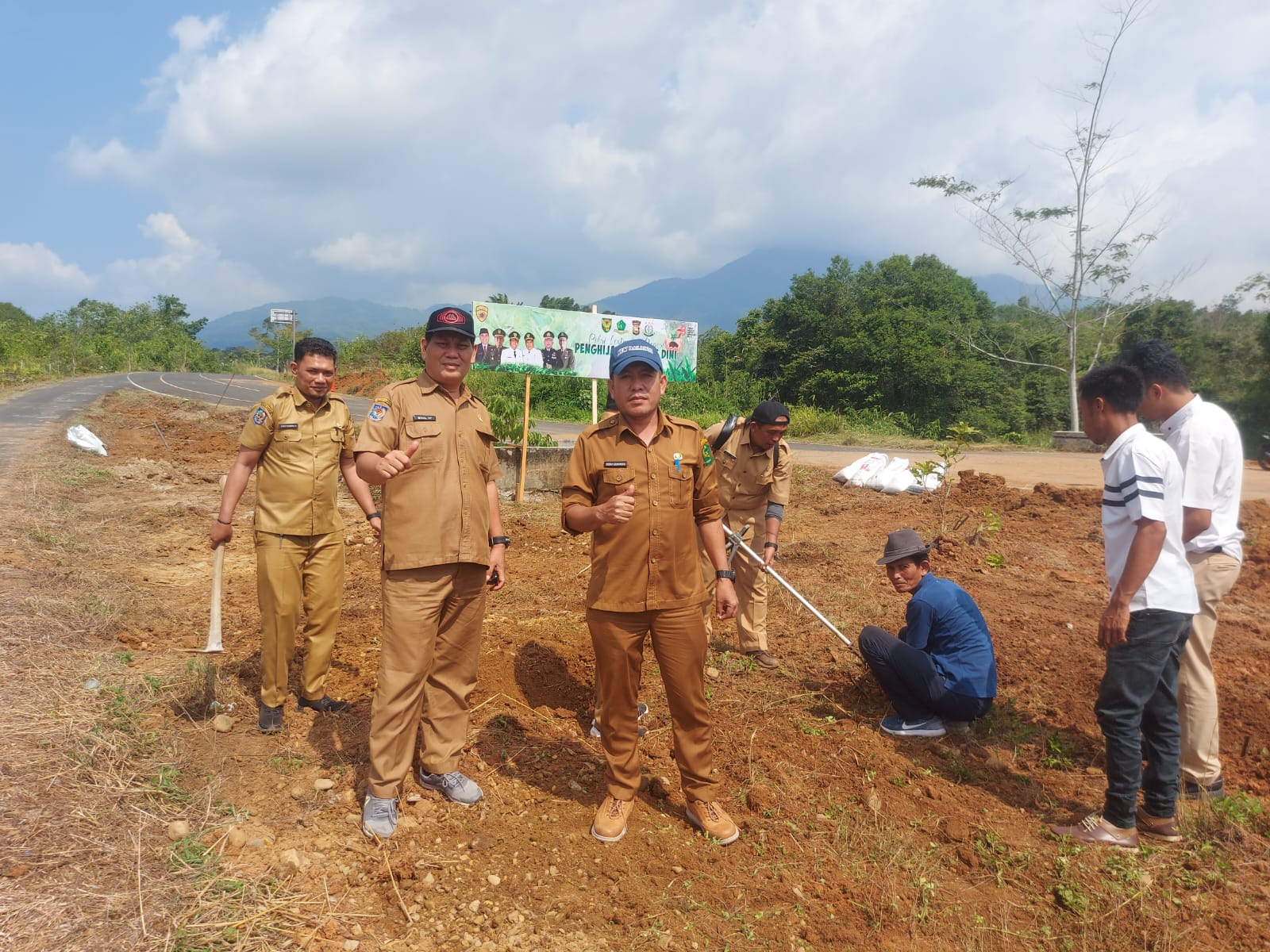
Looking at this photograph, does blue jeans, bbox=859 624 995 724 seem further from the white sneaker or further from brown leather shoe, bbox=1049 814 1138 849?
the white sneaker

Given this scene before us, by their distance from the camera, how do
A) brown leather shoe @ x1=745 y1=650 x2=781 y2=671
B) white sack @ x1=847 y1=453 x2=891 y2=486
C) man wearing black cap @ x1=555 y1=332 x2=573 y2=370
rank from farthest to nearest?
white sack @ x1=847 y1=453 x2=891 y2=486, man wearing black cap @ x1=555 y1=332 x2=573 y2=370, brown leather shoe @ x1=745 y1=650 x2=781 y2=671

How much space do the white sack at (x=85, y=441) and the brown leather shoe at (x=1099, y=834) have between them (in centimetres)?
1324

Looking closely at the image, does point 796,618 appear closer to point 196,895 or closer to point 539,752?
point 539,752

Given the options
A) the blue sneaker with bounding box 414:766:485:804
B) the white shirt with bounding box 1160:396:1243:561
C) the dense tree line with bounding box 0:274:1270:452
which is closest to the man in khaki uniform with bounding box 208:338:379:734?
the blue sneaker with bounding box 414:766:485:804

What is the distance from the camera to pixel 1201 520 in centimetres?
310

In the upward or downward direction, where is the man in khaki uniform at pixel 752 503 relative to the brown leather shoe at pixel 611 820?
upward

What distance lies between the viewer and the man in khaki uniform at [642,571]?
2.80m

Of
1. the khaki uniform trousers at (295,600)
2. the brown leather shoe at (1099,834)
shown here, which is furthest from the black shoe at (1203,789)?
the khaki uniform trousers at (295,600)

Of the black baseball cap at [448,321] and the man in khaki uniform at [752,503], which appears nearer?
the black baseball cap at [448,321]

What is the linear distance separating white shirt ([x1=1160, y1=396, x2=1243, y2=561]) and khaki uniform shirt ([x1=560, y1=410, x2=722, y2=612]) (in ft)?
6.58

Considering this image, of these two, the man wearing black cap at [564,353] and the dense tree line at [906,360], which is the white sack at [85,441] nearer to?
the man wearing black cap at [564,353]

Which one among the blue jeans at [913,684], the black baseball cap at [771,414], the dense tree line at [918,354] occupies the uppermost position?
the dense tree line at [918,354]

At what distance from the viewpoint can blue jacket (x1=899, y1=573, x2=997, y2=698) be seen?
12.2 ft

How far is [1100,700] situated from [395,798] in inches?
107
